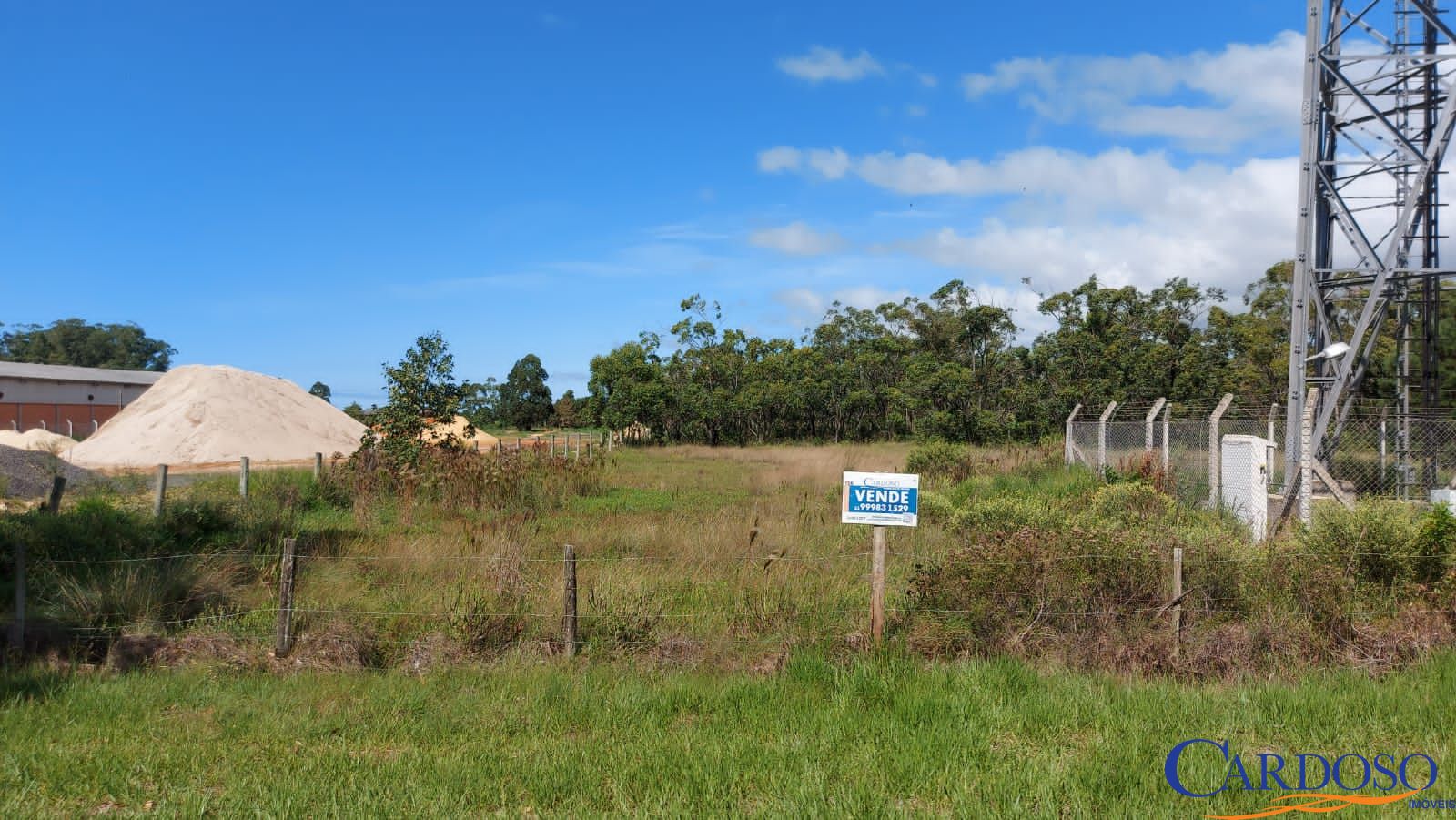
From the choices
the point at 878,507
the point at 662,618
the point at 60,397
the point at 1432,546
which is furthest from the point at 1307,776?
the point at 60,397

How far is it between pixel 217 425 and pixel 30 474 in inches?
674

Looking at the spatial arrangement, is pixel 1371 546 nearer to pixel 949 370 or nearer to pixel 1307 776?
pixel 1307 776

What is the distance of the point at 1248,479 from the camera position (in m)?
12.5

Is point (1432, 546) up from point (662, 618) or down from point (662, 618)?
up

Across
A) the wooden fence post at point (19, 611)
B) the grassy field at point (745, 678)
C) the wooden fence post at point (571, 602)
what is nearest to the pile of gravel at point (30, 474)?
the grassy field at point (745, 678)

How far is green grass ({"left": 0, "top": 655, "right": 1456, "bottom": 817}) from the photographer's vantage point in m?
4.78

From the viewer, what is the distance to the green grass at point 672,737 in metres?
4.78

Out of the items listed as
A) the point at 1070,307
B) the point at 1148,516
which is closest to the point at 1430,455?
the point at 1148,516

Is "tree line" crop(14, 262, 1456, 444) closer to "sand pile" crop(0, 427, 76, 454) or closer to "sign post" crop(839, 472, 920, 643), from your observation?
"sand pile" crop(0, 427, 76, 454)

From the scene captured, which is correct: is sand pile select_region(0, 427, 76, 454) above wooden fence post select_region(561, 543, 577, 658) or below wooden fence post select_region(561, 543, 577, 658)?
above

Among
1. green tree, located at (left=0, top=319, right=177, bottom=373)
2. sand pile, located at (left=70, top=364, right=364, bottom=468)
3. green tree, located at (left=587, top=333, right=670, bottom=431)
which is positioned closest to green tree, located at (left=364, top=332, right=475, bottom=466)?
sand pile, located at (left=70, top=364, right=364, bottom=468)

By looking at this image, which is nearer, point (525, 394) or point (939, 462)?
point (939, 462)

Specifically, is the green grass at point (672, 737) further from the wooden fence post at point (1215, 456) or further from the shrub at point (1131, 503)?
the wooden fence post at point (1215, 456)

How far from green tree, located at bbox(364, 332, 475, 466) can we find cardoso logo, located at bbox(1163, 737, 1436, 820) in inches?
624
